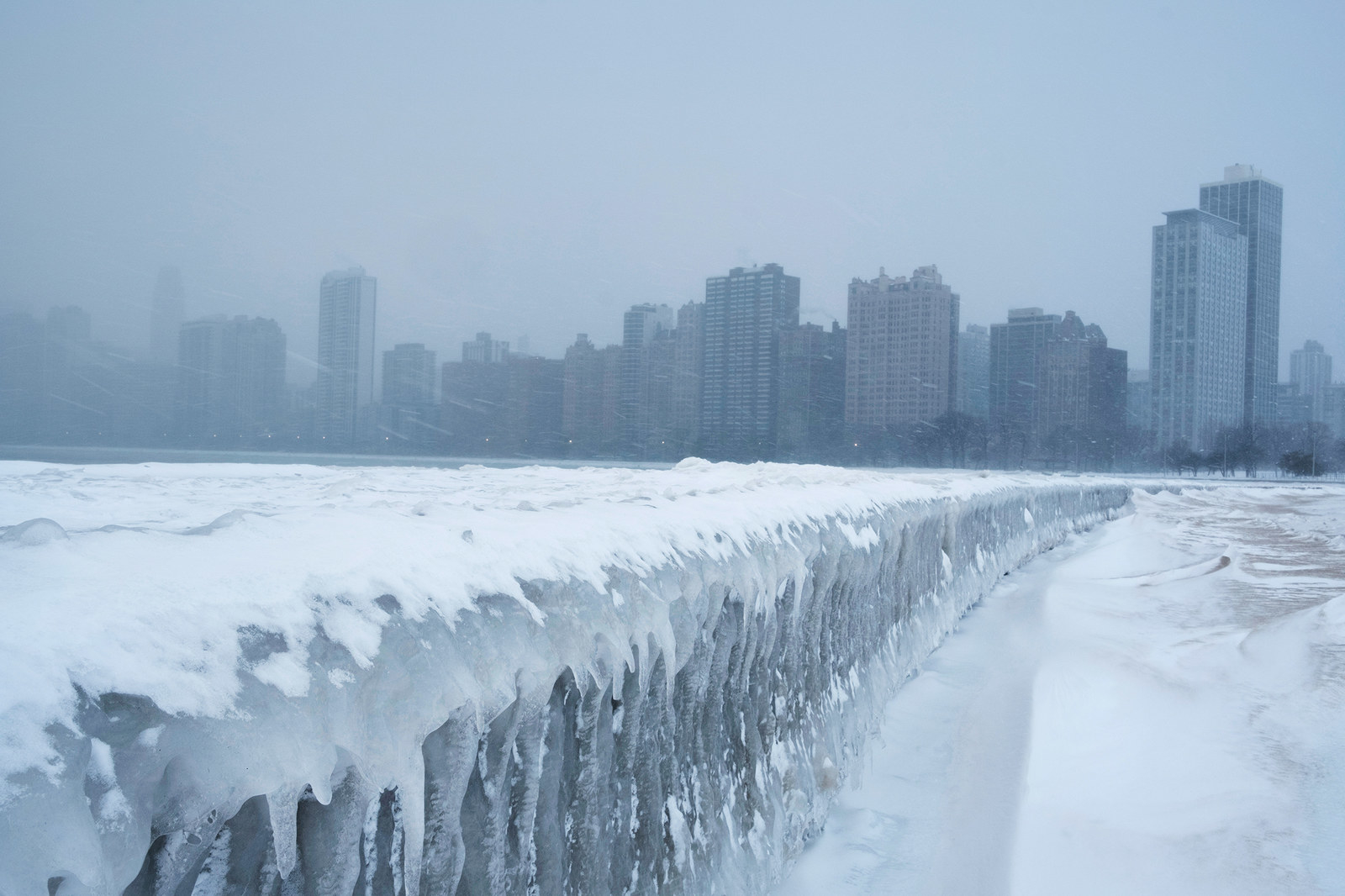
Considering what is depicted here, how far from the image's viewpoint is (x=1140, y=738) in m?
3.71

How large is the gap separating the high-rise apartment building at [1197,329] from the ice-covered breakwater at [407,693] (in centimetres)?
7124

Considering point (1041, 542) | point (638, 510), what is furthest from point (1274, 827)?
point (1041, 542)

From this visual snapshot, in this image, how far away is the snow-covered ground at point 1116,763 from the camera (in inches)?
106

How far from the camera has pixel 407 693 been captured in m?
1.27

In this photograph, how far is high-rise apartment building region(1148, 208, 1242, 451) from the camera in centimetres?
→ 6577

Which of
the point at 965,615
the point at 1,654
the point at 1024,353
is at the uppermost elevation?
the point at 1024,353

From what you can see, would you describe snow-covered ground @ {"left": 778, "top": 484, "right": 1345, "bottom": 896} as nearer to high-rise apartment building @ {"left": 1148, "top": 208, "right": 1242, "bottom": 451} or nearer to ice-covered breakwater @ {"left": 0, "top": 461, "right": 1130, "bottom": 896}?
ice-covered breakwater @ {"left": 0, "top": 461, "right": 1130, "bottom": 896}

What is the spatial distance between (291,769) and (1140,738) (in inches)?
151

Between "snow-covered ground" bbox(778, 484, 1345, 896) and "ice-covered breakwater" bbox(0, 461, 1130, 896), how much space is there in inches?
18.2

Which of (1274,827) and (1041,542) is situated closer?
(1274,827)

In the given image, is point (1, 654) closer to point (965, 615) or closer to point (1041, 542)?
point (965, 615)

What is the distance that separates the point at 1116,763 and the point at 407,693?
3.37 meters

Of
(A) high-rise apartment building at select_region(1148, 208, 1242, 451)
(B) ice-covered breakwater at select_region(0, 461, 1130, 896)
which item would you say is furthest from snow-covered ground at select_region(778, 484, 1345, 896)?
(A) high-rise apartment building at select_region(1148, 208, 1242, 451)

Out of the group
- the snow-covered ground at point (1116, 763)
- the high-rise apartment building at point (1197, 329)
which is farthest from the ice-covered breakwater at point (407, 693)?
the high-rise apartment building at point (1197, 329)
